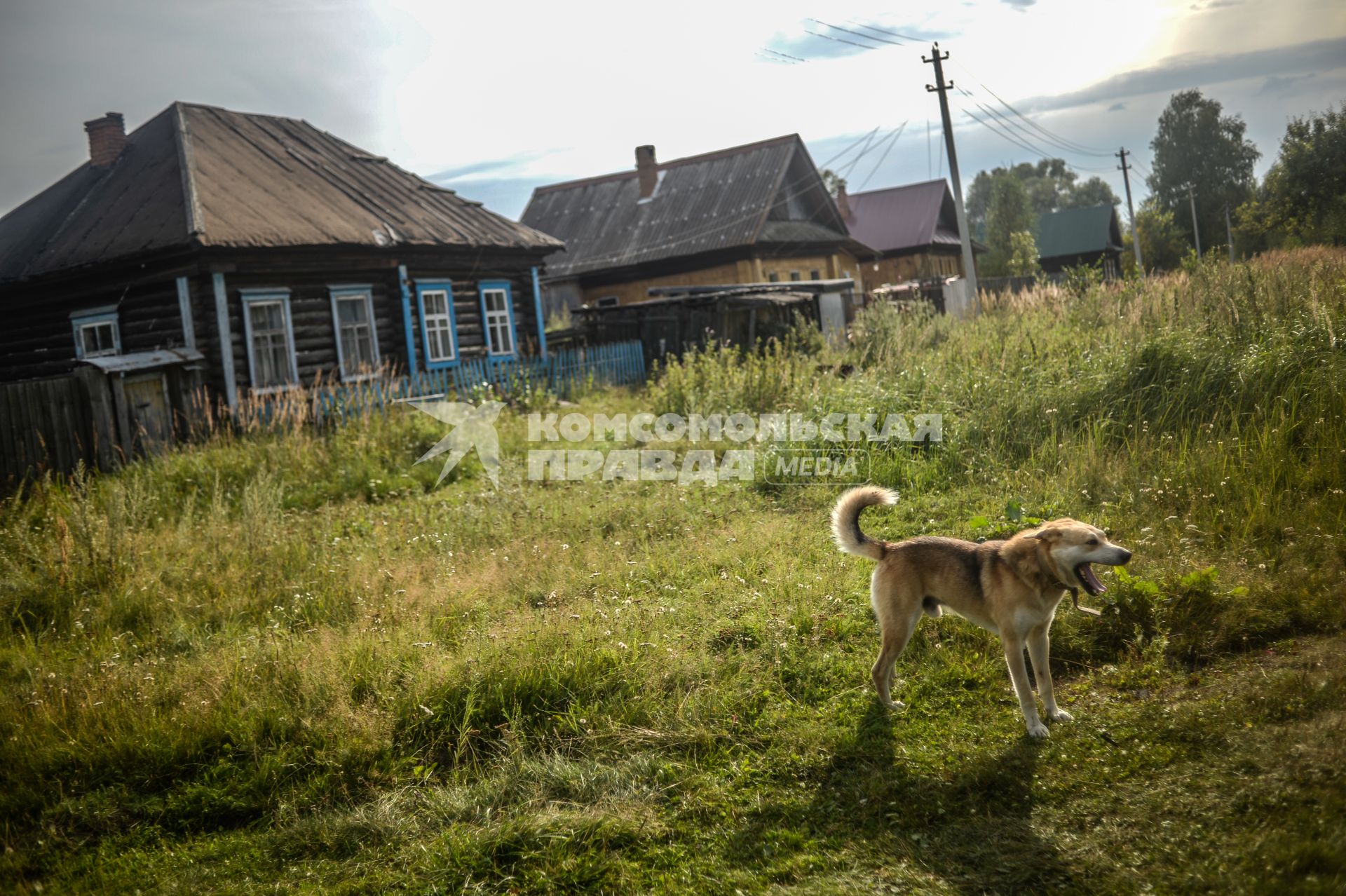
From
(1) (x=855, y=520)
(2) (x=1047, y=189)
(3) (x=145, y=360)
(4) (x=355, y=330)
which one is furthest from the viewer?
(2) (x=1047, y=189)

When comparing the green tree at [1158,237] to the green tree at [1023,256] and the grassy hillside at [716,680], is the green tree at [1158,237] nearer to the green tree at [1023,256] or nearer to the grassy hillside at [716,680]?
the green tree at [1023,256]

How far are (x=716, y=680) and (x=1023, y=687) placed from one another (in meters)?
1.46

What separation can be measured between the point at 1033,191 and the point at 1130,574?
3496 inches

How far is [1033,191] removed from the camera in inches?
3307

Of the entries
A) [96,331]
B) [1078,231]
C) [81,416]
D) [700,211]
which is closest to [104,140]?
[96,331]

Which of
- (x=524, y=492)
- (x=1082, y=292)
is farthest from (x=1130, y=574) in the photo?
(x=1082, y=292)

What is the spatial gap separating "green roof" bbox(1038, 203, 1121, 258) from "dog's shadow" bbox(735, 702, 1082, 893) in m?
47.4

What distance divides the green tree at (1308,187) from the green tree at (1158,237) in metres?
24.9

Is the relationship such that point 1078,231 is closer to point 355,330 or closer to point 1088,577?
point 355,330

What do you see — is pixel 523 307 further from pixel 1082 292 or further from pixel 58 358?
pixel 1082 292

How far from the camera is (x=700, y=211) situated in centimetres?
2736

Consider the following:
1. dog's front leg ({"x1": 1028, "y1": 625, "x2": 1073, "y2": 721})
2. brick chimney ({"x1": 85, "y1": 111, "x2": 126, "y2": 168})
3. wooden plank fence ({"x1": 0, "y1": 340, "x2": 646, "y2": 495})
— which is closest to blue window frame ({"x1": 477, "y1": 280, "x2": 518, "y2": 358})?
wooden plank fence ({"x1": 0, "y1": 340, "x2": 646, "y2": 495})

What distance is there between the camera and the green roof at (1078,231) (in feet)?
153

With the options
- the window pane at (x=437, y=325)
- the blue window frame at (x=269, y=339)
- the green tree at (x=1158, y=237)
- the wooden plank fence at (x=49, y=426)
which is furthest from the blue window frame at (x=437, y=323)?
the green tree at (x=1158, y=237)
